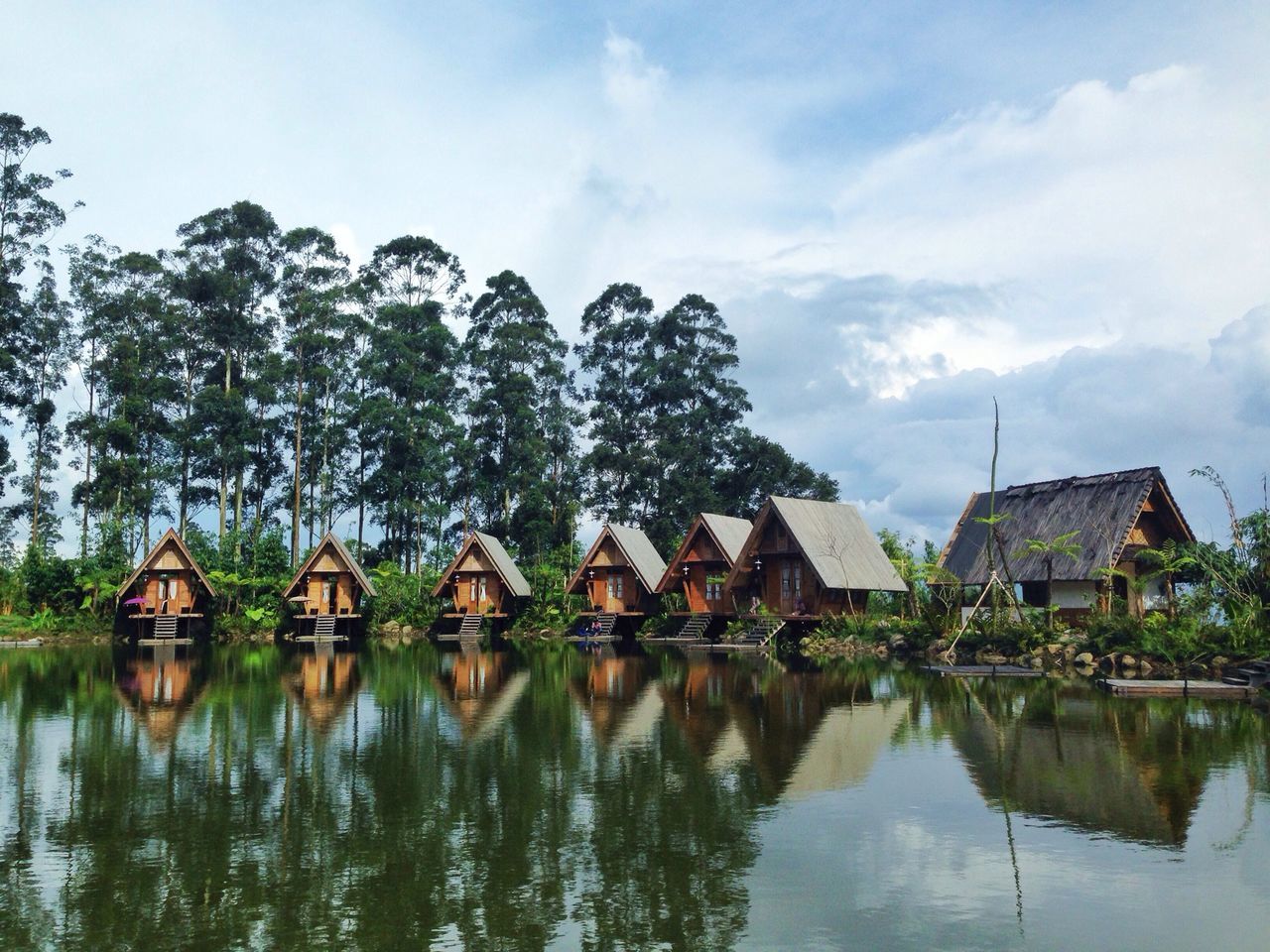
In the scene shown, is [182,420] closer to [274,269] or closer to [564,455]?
[274,269]

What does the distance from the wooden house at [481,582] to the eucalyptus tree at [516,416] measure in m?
8.55

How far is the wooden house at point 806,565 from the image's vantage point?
37.8 metres

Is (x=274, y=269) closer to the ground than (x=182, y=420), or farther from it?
farther from it

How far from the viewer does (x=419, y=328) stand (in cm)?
5925

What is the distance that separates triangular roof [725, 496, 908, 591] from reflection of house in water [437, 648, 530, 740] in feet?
37.5

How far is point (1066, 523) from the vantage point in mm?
33938

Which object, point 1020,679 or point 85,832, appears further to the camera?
point 1020,679

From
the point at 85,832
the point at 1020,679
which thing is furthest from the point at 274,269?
the point at 85,832

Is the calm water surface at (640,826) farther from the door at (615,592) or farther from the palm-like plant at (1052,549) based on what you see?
the door at (615,592)

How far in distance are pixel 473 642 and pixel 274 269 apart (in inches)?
1007

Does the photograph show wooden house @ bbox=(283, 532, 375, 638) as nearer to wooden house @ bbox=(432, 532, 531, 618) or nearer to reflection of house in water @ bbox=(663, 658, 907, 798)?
wooden house @ bbox=(432, 532, 531, 618)

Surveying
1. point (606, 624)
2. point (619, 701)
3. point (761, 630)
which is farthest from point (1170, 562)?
point (606, 624)

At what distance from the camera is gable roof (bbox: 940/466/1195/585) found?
105 ft

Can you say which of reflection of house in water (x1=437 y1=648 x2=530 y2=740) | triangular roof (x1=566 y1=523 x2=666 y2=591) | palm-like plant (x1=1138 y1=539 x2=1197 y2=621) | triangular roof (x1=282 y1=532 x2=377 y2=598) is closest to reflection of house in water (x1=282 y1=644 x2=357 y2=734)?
reflection of house in water (x1=437 y1=648 x2=530 y2=740)
